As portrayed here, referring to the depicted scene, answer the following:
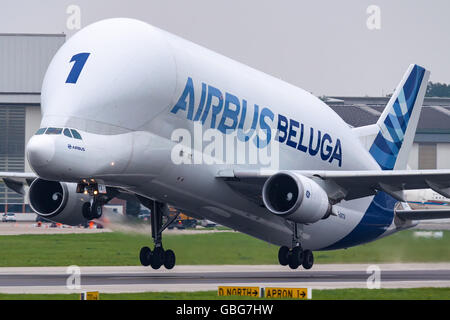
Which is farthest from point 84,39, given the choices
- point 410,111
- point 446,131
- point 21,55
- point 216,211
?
point 446,131

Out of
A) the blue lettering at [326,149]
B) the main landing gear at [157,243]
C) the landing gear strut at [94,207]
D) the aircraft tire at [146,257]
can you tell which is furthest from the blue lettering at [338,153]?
the landing gear strut at [94,207]

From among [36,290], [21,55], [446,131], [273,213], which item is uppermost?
[21,55]

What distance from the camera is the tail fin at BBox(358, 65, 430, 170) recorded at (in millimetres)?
39531

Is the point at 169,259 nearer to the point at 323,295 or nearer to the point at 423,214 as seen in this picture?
the point at 423,214

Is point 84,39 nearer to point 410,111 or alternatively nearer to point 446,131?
point 410,111

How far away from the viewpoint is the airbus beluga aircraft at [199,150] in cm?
2722

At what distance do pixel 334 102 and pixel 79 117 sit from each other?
99.5m

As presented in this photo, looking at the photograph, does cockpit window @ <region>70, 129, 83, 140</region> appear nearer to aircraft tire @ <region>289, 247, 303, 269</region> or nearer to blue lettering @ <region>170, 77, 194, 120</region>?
blue lettering @ <region>170, 77, 194, 120</region>

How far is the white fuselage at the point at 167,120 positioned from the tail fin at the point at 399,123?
4751 millimetres

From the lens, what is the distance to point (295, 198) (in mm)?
31109

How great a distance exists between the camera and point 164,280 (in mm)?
30500

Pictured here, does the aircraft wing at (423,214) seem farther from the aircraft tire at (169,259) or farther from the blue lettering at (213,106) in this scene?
the blue lettering at (213,106)

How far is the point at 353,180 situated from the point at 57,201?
10331 millimetres

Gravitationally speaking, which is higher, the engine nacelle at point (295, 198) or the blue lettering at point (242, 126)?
the blue lettering at point (242, 126)
